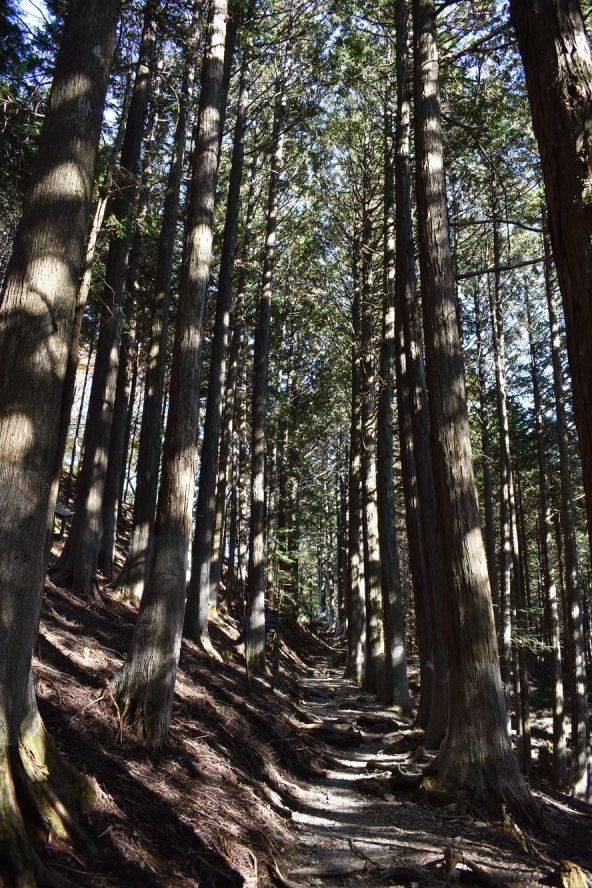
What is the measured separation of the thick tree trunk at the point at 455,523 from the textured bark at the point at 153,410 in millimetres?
5580

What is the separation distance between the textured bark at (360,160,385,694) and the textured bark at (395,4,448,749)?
9.87 ft

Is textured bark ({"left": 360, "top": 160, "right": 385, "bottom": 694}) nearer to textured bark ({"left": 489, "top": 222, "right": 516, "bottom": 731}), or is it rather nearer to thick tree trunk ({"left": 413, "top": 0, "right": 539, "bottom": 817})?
textured bark ({"left": 489, "top": 222, "right": 516, "bottom": 731})

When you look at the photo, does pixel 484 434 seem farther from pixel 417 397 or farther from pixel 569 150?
pixel 569 150

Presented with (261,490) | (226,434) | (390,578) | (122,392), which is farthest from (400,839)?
(226,434)

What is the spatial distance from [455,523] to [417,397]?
13.9 ft

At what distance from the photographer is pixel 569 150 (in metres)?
2.69

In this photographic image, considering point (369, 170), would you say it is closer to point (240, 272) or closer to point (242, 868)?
point (240, 272)

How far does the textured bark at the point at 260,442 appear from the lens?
44.5 feet

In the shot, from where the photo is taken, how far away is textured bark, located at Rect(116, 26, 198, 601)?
12.2 metres

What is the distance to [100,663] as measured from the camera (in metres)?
6.83

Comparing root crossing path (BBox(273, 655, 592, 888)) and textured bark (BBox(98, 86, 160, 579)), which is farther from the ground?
textured bark (BBox(98, 86, 160, 579))

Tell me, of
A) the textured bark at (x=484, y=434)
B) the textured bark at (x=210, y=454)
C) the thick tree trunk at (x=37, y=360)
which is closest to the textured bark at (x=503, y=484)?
the textured bark at (x=484, y=434)

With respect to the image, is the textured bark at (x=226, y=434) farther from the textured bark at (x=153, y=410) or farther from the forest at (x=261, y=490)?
the textured bark at (x=153, y=410)

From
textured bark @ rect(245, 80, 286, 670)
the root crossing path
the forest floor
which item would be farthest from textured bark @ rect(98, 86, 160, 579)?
the root crossing path
